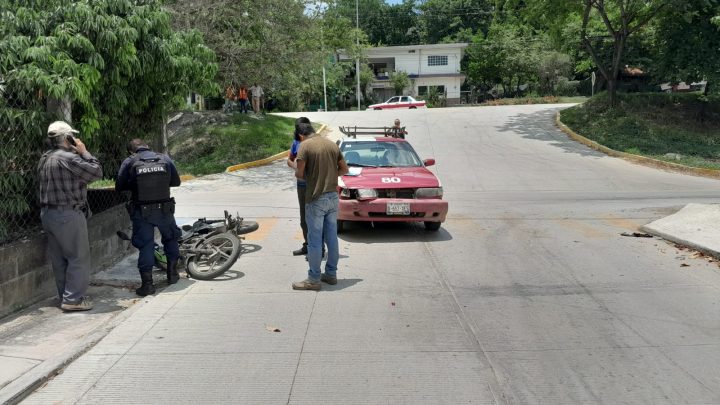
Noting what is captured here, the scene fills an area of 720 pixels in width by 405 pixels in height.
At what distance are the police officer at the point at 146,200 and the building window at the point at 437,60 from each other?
5523cm

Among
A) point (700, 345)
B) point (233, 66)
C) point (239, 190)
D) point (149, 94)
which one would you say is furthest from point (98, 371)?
point (233, 66)

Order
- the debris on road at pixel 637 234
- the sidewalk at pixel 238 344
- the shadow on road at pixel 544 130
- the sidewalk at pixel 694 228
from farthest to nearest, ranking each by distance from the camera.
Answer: the shadow on road at pixel 544 130, the debris on road at pixel 637 234, the sidewalk at pixel 694 228, the sidewalk at pixel 238 344

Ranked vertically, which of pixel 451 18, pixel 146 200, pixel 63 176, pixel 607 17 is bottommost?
pixel 146 200

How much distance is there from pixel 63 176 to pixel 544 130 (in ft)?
78.7

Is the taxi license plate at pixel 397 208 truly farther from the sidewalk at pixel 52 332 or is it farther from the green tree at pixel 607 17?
the green tree at pixel 607 17

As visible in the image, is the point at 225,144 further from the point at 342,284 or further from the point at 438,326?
the point at 438,326

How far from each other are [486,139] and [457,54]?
36718mm

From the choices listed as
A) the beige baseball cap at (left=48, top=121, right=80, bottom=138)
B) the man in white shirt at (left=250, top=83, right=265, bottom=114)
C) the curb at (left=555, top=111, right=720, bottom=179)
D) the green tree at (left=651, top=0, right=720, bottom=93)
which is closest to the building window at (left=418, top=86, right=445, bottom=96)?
the man in white shirt at (left=250, top=83, right=265, bottom=114)

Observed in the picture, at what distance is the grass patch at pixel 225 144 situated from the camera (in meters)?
21.0

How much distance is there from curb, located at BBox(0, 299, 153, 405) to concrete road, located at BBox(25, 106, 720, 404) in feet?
0.25

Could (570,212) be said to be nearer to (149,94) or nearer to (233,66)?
(149,94)

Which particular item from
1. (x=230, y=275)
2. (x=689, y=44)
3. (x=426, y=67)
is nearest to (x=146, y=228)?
(x=230, y=275)

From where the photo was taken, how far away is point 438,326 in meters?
5.50

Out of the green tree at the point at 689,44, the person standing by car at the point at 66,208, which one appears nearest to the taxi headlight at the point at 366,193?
the person standing by car at the point at 66,208
